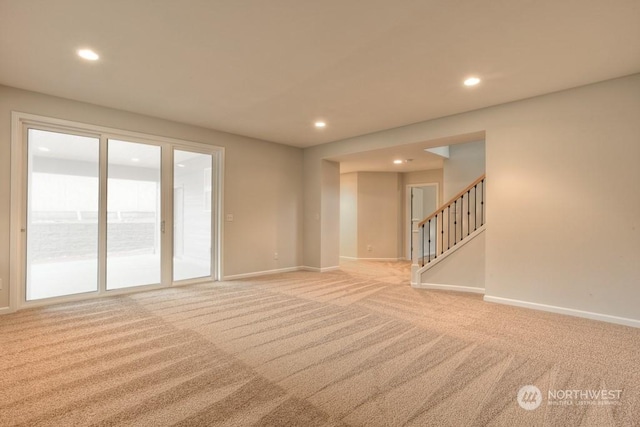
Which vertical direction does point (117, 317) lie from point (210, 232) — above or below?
below

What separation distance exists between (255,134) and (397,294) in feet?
12.6

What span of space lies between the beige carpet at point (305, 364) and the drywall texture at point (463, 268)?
69cm

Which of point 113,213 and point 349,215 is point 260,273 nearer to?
point 113,213

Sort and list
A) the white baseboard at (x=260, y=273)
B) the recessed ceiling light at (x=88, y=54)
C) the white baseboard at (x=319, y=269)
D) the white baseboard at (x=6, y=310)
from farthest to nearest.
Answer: the white baseboard at (x=319, y=269) < the white baseboard at (x=260, y=273) < the white baseboard at (x=6, y=310) < the recessed ceiling light at (x=88, y=54)

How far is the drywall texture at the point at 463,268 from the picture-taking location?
4594 mm

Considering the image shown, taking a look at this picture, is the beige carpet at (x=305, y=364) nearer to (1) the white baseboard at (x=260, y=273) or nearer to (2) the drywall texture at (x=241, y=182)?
(1) the white baseboard at (x=260, y=273)

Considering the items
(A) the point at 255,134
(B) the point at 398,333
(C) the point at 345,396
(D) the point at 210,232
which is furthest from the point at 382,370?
(A) the point at 255,134

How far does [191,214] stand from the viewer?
529 centimetres

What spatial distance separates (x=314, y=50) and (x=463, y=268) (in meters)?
3.84

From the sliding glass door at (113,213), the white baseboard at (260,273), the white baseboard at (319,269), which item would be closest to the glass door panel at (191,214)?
the sliding glass door at (113,213)

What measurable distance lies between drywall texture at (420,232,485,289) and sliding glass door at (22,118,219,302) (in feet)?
12.7

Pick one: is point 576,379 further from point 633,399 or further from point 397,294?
point 397,294

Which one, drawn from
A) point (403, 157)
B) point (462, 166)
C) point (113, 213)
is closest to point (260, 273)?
point (113, 213)

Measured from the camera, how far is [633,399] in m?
1.92
